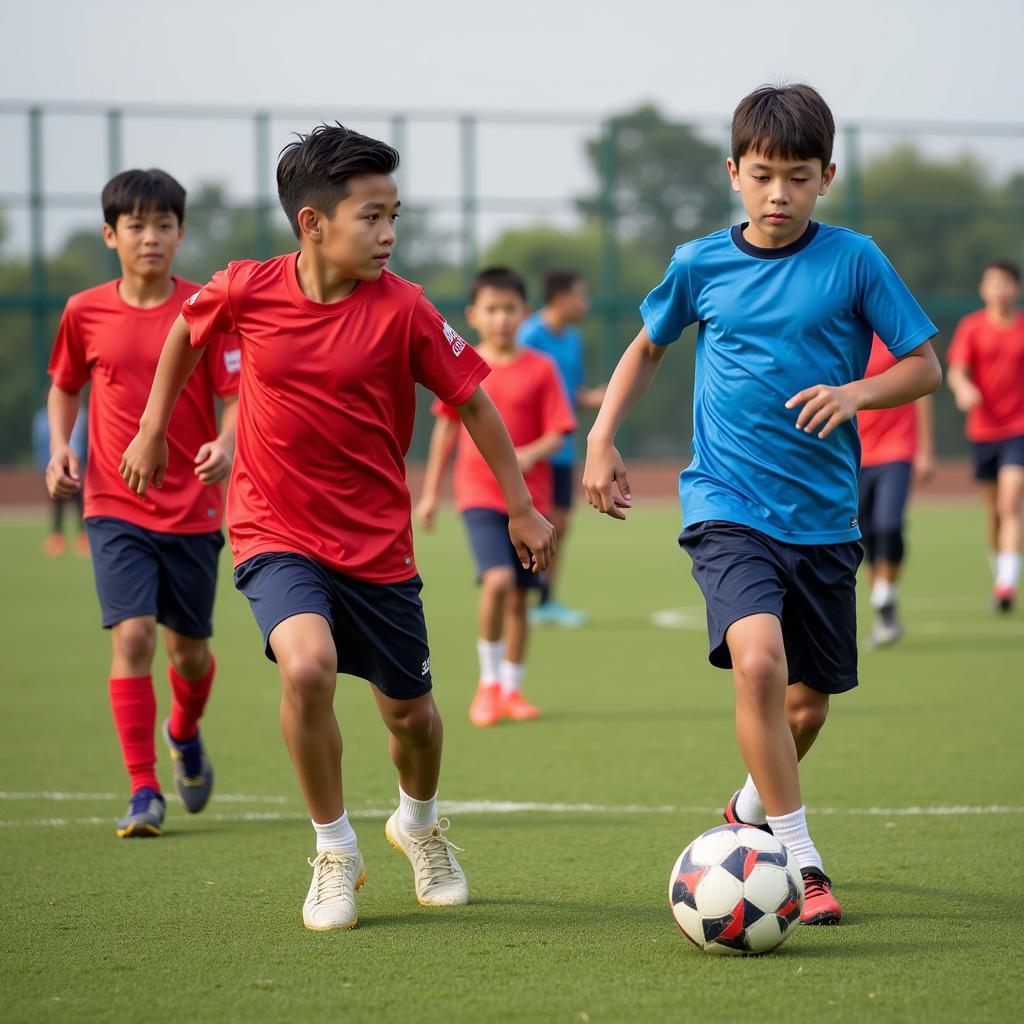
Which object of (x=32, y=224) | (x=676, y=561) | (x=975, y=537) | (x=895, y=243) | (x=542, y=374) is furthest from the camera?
(x=895, y=243)

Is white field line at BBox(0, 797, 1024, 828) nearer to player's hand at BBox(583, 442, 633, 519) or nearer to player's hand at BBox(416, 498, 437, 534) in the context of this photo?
player's hand at BBox(583, 442, 633, 519)

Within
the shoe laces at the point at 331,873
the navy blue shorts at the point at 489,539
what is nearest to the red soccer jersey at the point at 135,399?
the shoe laces at the point at 331,873

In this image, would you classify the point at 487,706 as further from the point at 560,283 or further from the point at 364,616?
the point at 560,283

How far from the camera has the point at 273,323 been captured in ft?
14.1

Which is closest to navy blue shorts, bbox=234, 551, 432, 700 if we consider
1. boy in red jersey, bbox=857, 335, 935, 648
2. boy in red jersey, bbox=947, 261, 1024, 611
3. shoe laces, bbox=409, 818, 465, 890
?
shoe laces, bbox=409, 818, 465, 890

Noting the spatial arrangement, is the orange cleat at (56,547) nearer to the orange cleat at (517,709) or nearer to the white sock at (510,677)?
the white sock at (510,677)

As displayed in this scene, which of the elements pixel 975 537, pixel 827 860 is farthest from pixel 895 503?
pixel 975 537

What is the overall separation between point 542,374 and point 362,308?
4.27 meters

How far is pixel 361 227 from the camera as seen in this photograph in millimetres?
4207

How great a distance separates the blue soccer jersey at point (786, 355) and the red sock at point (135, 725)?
2.12 m

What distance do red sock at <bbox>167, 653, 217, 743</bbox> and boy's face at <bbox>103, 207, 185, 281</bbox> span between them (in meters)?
1.39

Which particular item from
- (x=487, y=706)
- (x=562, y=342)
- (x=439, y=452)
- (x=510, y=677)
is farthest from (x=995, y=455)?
(x=487, y=706)

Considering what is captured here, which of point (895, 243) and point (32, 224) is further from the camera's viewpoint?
point (895, 243)

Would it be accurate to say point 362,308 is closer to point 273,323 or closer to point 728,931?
point 273,323
